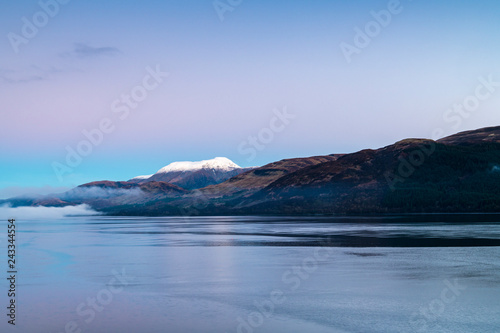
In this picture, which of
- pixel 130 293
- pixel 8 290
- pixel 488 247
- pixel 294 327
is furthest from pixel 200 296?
pixel 488 247

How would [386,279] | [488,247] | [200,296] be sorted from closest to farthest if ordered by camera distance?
[200,296] → [386,279] → [488,247]

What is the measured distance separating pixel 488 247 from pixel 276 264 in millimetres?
27669

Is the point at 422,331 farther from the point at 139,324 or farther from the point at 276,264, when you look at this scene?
the point at 276,264

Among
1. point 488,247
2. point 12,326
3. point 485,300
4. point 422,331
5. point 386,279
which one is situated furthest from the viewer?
point 488,247

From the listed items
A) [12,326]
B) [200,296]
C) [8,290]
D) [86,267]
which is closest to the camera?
[12,326]

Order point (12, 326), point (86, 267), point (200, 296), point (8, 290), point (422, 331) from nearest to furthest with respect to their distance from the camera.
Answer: point (422, 331)
point (12, 326)
point (200, 296)
point (8, 290)
point (86, 267)

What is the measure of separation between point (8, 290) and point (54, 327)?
472 inches

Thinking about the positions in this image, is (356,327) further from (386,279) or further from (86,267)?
(86,267)

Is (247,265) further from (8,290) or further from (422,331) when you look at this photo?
(422,331)

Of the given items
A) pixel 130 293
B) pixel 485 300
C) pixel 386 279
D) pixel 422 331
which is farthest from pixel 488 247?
pixel 130 293

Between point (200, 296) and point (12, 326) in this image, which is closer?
point (12, 326)

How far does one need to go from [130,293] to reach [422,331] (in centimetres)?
1910

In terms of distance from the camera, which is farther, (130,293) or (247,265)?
(247,265)

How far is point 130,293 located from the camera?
32.9 m
